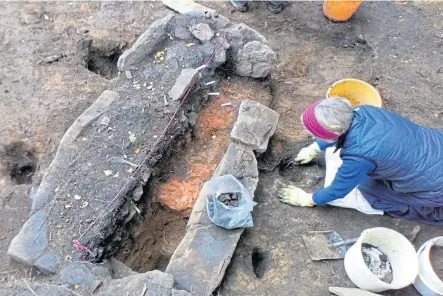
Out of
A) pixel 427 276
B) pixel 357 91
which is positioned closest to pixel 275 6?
pixel 357 91

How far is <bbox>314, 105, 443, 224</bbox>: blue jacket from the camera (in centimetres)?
360

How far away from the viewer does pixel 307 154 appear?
452cm

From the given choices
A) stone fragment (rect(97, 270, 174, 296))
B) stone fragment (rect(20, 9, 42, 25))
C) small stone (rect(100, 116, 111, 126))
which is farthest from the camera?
stone fragment (rect(20, 9, 42, 25))

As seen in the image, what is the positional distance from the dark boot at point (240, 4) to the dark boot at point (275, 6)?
0.30m

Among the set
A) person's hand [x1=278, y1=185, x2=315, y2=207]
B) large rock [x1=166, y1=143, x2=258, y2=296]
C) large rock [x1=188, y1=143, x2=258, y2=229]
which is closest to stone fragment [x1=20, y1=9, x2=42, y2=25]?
large rock [x1=188, y1=143, x2=258, y2=229]

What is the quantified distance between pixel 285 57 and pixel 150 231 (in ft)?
9.12

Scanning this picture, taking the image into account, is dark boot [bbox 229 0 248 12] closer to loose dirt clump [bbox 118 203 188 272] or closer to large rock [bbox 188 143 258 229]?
large rock [bbox 188 143 258 229]

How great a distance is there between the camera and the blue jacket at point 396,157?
360 centimetres

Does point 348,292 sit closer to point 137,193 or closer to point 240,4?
point 137,193

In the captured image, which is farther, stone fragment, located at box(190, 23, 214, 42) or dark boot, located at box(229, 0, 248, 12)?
dark boot, located at box(229, 0, 248, 12)

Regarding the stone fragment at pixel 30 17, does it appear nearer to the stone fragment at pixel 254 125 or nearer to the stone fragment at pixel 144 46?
the stone fragment at pixel 144 46

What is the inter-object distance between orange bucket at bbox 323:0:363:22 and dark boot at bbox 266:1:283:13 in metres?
0.57

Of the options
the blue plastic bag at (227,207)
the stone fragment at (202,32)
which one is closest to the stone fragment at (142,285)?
the blue plastic bag at (227,207)

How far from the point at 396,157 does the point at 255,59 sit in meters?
1.98
